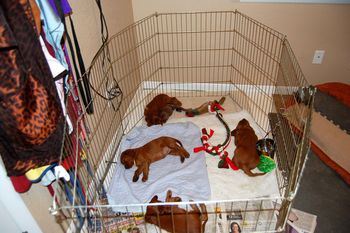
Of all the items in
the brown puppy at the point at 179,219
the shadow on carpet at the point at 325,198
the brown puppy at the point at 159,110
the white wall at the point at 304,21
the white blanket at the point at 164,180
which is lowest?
the shadow on carpet at the point at 325,198

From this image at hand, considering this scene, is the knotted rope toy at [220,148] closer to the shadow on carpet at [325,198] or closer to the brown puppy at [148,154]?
the brown puppy at [148,154]

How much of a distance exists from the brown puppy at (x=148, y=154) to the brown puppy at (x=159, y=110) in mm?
322

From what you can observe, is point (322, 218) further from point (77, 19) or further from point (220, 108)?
point (77, 19)

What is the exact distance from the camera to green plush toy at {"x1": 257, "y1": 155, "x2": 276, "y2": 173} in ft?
6.36

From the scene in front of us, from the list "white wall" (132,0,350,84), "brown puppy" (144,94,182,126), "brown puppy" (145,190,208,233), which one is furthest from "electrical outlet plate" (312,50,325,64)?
"brown puppy" (145,190,208,233)

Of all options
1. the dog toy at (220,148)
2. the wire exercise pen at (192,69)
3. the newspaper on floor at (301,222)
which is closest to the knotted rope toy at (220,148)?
the dog toy at (220,148)

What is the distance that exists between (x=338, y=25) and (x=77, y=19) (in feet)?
6.78

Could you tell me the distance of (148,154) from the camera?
1.98 metres

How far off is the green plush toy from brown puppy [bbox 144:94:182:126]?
809 millimetres

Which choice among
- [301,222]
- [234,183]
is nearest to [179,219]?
[234,183]

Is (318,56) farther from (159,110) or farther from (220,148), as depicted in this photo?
(159,110)

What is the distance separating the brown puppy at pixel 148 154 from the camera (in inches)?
77.1

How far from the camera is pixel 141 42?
2.68 metres

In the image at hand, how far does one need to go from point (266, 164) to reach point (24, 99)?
1.49 meters
